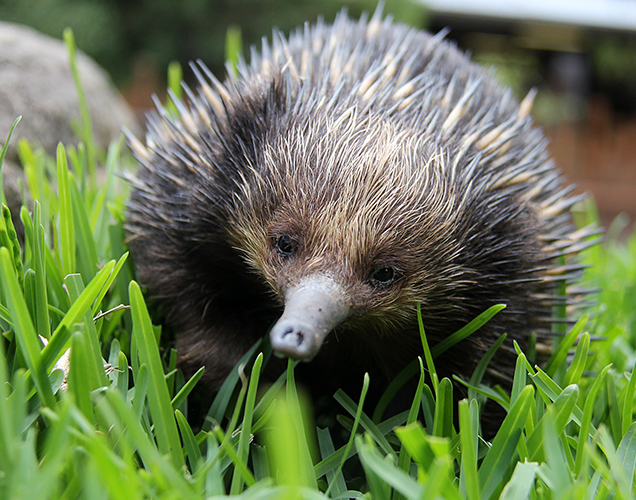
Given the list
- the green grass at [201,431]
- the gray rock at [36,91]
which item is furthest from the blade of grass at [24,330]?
the gray rock at [36,91]

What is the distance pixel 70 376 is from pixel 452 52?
156 cm

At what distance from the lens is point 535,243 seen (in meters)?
1.43

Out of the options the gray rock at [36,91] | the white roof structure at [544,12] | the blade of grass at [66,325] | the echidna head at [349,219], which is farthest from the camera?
the white roof structure at [544,12]

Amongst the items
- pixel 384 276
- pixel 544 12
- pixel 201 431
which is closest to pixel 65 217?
pixel 201 431

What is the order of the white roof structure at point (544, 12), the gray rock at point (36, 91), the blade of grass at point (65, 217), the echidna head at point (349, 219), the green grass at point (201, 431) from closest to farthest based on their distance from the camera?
1. the green grass at point (201, 431)
2. the echidna head at point (349, 219)
3. the blade of grass at point (65, 217)
4. the gray rock at point (36, 91)
5. the white roof structure at point (544, 12)

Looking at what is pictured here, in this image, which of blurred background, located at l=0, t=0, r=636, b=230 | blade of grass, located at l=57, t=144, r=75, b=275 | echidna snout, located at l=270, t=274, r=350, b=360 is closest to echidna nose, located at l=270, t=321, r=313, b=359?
echidna snout, located at l=270, t=274, r=350, b=360

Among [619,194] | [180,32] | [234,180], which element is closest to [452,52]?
[234,180]

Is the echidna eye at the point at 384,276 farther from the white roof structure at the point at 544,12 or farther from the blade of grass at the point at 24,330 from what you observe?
the white roof structure at the point at 544,12

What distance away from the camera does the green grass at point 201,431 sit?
807 millimetres

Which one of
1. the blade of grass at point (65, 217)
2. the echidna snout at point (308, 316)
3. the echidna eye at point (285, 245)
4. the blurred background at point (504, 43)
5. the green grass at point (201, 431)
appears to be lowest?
the green grass at point (201, 431)

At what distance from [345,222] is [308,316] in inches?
8.9

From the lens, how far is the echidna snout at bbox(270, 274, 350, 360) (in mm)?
889

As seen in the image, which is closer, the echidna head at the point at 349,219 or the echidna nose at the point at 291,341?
the echidna nose at the point at 291,341

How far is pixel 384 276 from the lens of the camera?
117cm
